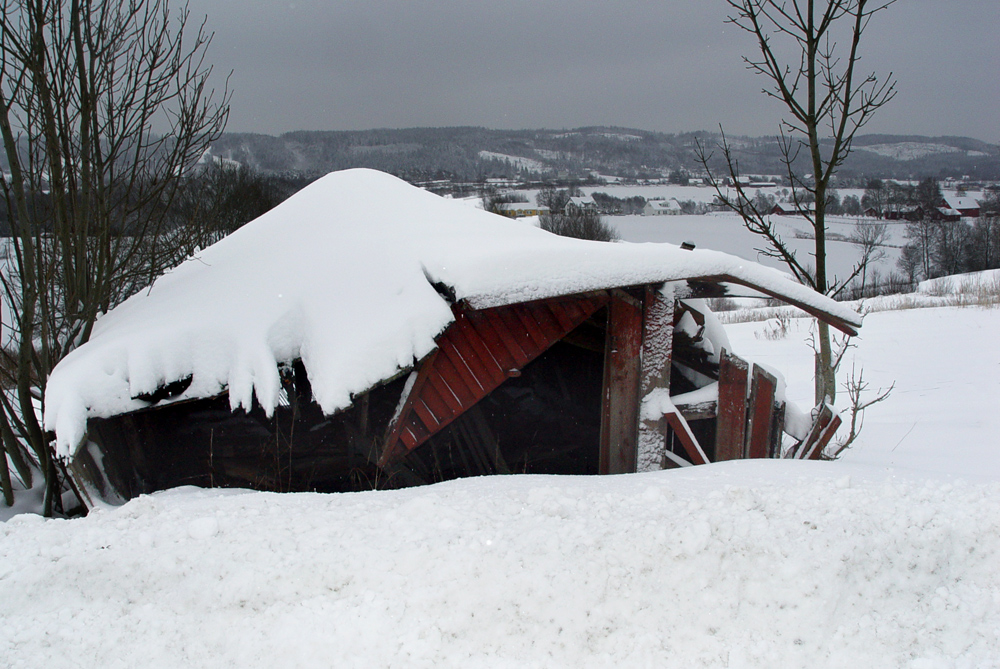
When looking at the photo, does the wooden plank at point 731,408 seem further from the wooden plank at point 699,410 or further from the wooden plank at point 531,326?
the wooden plank at point 531,326

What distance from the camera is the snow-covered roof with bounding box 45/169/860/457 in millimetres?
3566

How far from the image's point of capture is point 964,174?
437 ft

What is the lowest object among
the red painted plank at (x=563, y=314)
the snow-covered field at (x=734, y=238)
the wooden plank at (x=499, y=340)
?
the wooden plank at (x=499, y=340)

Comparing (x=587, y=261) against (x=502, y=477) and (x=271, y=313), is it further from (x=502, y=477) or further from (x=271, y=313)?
(x=271, y=313)

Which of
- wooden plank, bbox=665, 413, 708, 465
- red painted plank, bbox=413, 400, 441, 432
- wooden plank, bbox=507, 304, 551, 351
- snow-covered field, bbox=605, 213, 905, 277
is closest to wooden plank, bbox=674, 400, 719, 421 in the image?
wooden plank, bbox=665, 413, 708, 465

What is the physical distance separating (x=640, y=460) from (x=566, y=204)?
5841 centimetres

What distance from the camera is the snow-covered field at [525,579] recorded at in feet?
7.06

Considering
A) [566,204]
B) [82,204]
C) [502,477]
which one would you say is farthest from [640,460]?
[566,204]

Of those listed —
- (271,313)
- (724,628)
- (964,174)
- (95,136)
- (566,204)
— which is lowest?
(724,628)

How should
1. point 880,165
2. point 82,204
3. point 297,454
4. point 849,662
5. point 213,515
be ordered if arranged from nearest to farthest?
point 849,662 < point 213,515 < point 82,204 < point 297,454 < point 880,165

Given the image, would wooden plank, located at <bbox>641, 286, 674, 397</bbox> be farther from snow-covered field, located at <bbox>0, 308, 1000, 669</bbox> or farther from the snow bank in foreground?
the snow bank in foreground

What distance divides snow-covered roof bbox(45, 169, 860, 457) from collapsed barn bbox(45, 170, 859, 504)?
14 millimetres

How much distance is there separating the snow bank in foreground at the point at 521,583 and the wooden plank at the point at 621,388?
4.97 feet

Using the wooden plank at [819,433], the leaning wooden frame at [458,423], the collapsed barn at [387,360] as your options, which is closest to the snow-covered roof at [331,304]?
the collapsed barn at [387,360]
